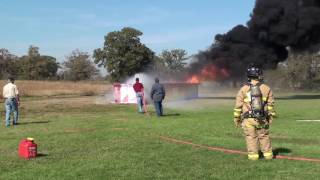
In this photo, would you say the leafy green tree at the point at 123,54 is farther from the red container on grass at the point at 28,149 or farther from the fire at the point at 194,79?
the red container on grass at the point at 28,149

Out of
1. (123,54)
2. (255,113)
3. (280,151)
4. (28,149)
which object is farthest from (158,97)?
(123,54)

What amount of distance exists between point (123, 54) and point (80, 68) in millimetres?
23700

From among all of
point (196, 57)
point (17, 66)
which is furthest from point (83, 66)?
point (196, 57)

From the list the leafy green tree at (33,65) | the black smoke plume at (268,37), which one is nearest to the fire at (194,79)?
the black smoke plume at (268,37)

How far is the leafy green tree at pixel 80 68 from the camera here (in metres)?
115

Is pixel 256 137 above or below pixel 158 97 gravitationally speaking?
below

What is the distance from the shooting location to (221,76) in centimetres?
5300

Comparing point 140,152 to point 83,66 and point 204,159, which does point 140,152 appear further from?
point 83,66

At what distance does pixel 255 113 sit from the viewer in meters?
10.4

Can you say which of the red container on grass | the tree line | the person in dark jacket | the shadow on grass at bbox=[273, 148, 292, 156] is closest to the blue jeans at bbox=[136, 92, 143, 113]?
the person in dark jacket

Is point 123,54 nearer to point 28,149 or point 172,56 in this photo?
point 172,56

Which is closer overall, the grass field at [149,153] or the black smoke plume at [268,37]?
the grass field at [149,153]

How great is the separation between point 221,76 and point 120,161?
42886 millimetres

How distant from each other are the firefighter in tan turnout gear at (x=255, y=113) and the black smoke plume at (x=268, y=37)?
38782mm
